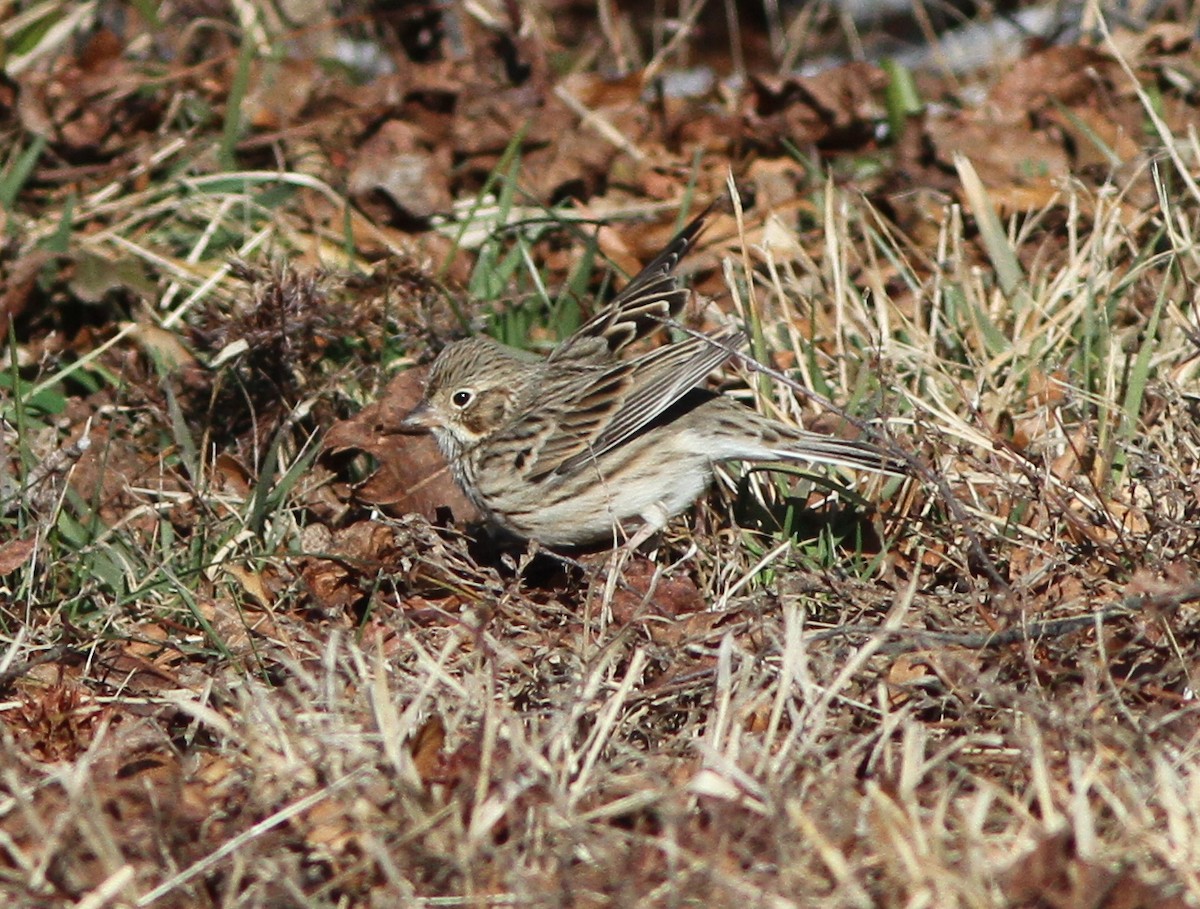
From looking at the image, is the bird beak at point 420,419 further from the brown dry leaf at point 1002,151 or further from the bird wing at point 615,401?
the brown dry leaf at point 1002,151

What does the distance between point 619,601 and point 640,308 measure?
140cm

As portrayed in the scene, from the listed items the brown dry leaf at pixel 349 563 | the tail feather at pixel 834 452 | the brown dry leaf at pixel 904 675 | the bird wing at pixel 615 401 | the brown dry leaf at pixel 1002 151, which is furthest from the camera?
the brown dry leaf at pixel 1002 151

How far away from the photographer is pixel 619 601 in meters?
5.03

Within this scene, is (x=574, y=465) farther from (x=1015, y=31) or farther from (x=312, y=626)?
(x=1015, y=31)

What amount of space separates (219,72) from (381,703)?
5436mm

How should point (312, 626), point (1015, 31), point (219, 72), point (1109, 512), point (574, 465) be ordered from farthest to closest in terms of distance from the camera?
point (1015, 31) < point (219, 72) < point (574, 465) < point (312, 626) < point (1109, 512)

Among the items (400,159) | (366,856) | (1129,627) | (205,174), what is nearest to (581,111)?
(400,159)

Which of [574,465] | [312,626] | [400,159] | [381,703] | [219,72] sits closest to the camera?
[381,703]

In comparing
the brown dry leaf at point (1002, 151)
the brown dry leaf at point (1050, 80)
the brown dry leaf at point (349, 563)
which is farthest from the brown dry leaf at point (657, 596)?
the brown dry leaf at point (1050, 80)

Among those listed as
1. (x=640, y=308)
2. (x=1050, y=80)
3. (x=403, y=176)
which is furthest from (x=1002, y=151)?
(x=403, y=176)

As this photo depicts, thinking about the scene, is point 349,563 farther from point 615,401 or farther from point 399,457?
point 615,401

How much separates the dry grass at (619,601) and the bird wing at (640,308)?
33cm

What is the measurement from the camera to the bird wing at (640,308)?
6.06 metres

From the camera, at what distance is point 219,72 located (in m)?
8.59
